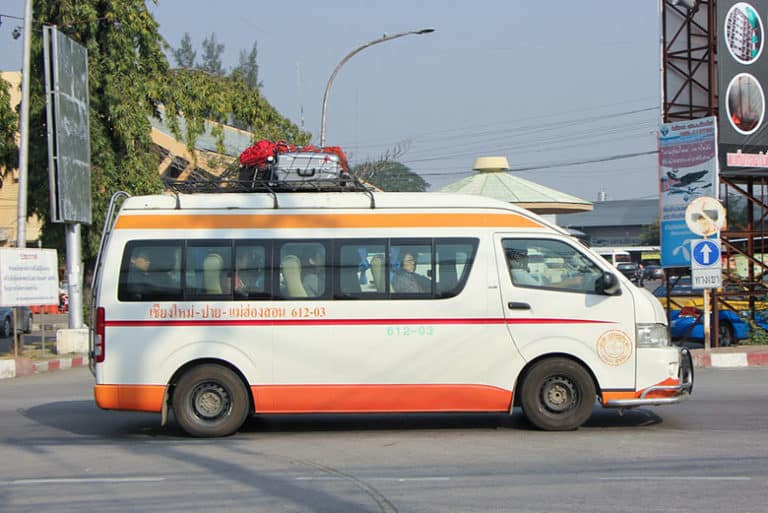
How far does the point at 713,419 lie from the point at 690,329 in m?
10.9

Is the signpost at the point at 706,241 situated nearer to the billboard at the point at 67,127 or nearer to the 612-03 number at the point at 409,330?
the 612-03 number at the point at 409,330

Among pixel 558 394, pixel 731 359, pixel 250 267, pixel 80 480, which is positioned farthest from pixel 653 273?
pixel 80 480

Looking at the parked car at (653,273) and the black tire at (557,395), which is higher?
the parked car at (653,273)

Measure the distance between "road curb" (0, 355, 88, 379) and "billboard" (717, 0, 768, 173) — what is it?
48.7 feet

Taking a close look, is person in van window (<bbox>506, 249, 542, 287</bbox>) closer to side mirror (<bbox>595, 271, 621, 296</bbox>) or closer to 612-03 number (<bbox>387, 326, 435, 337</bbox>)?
side mirror (<bbox>595, 271, 621, 296</bbox>)

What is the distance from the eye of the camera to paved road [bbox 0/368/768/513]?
6719 mm

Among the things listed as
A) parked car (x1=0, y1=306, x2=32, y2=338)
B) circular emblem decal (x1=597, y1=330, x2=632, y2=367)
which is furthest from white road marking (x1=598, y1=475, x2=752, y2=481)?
parked car (x1=0, y1=306, x2=32, y2=338)

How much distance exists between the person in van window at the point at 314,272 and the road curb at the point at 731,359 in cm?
967

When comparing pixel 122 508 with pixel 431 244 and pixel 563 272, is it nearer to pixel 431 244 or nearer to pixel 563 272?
pixel 431 244

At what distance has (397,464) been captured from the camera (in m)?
8.12

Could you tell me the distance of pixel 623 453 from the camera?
8.42 m

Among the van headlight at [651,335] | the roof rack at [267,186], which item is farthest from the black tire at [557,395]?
the roof rack at [267,186]

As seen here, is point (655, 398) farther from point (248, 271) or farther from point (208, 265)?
point (208, 265)

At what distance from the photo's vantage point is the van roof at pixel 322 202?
383 inches
